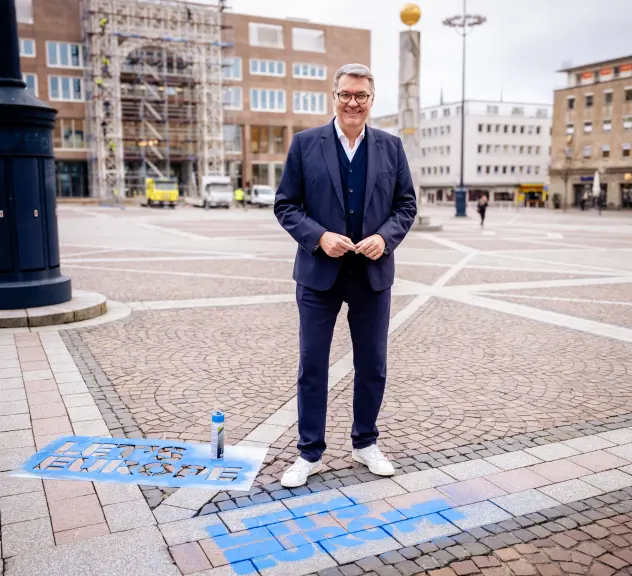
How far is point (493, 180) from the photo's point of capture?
93188mm

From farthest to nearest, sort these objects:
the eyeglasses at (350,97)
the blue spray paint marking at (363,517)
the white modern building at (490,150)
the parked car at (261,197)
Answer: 1. the white modern building at (490,150)
2. the parked car at (261,197)
3. the eyeglasses at (350,97)
4. the blue spray paint marking at (363,517)

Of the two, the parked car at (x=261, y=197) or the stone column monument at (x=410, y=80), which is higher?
the stone column monument at (x=410, y=80)

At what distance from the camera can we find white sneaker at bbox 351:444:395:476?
361 centimetres

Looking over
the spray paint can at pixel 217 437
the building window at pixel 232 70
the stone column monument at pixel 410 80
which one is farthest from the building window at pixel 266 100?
the spray paint can at pixel 217 437

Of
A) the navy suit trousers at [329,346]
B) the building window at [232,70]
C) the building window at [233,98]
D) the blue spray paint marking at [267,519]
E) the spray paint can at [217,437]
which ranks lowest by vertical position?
the blue spray paint marking at [267,519]

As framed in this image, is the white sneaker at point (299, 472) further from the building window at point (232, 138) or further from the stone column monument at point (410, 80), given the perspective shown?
the building window at point (232, 138)

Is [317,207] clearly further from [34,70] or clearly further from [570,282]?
[34,70]

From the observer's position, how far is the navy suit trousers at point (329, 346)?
3.54 metres

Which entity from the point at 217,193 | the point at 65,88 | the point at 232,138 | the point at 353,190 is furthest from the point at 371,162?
the point at 232,138

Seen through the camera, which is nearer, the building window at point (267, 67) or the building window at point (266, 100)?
the building window at point (267, 67)

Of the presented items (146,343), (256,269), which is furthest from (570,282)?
(146,343)

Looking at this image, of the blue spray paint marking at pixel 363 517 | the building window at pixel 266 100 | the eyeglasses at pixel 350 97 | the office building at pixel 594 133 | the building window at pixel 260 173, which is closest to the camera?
the blue spray paint marking at pixel 363 517

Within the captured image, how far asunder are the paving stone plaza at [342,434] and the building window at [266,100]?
58.7 m

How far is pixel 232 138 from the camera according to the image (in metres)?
64.2
